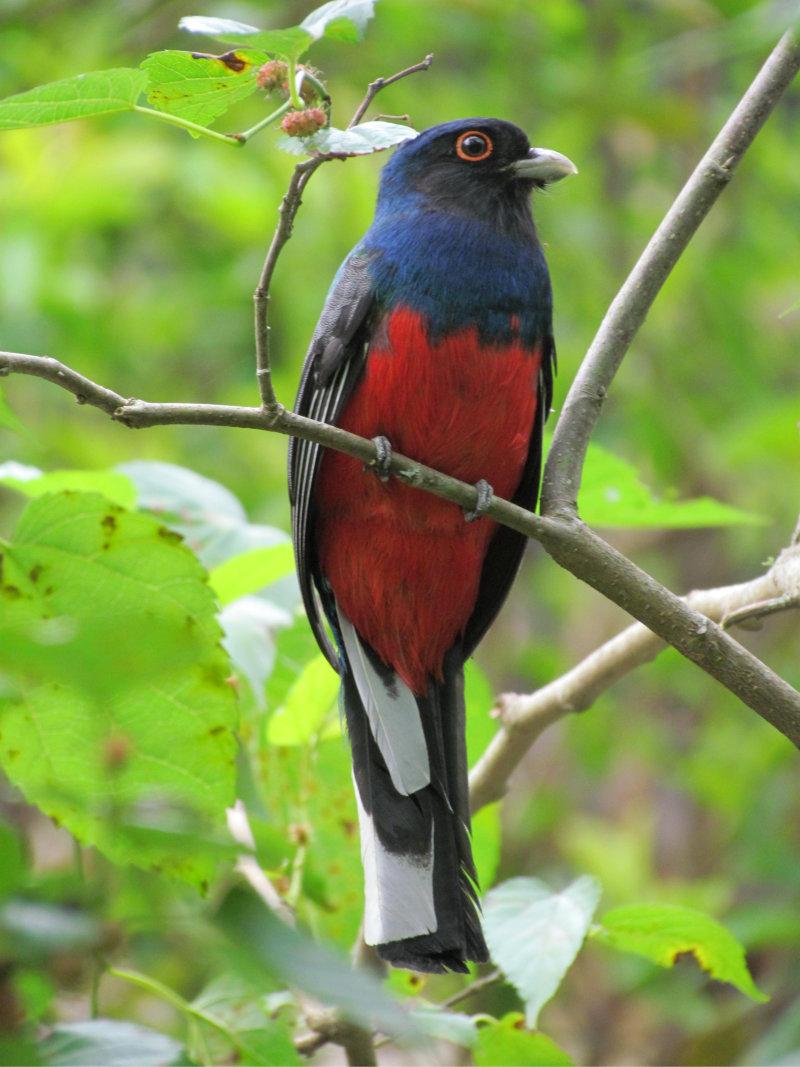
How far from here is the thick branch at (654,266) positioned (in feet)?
7.43

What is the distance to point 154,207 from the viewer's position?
289 inches

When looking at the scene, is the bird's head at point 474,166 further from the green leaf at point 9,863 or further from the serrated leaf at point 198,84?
the green leaf at point 9,863

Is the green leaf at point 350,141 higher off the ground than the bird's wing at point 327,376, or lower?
higher

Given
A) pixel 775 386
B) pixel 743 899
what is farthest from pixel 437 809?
pixel 775 386

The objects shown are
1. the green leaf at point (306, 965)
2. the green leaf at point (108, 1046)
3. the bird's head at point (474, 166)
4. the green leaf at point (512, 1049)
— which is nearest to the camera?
the green leaf at point (306, 965)

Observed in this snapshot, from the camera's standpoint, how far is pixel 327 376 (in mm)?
2879

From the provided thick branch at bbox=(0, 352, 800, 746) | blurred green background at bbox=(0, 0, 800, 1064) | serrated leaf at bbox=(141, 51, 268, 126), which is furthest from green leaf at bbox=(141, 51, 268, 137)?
blurred green background at bbox=(0, 0, 800, 1064)

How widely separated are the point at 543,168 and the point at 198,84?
1638mm

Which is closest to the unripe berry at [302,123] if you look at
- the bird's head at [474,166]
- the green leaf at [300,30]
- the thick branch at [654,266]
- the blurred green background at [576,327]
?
the green leaf at [300,30]

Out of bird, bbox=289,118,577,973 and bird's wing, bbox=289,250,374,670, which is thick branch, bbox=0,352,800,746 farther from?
bird's wing, bbox=289,250,374,670

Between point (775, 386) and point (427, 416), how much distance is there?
14.7 ft

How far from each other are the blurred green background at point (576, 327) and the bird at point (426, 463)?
1991 millimetres

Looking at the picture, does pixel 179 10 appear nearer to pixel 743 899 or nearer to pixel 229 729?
pixel 743 899

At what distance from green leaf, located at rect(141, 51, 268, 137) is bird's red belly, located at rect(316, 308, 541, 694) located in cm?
108
